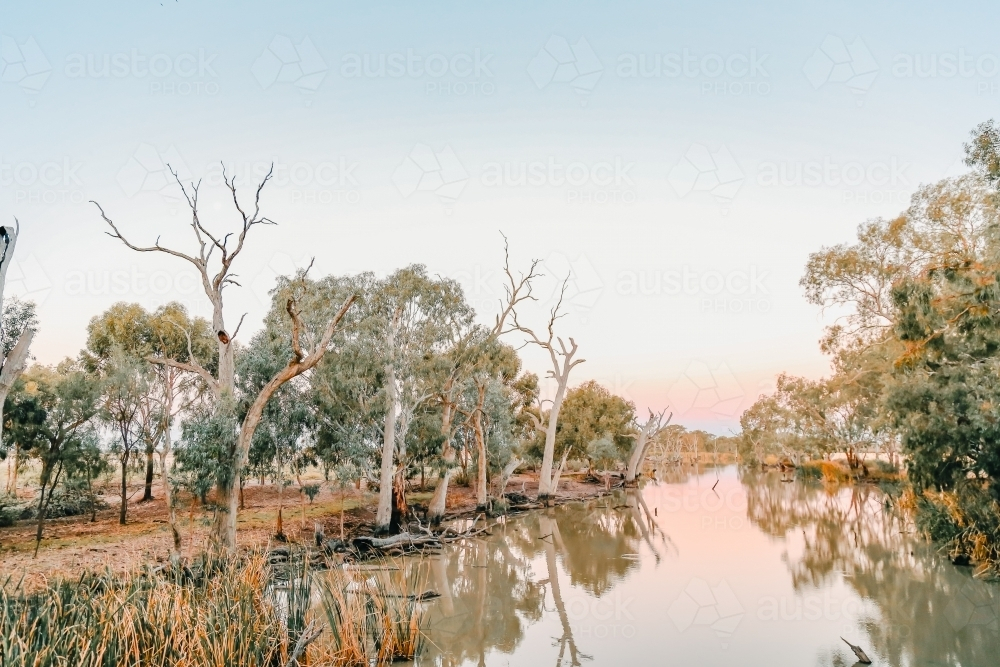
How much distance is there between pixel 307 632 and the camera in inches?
215

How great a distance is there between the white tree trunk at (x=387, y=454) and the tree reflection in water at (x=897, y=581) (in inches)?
415

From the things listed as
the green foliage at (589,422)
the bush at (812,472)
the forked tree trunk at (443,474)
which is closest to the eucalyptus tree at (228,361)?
the forked tree trunk at (443,474)

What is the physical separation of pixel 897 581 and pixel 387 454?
12664 millimetres

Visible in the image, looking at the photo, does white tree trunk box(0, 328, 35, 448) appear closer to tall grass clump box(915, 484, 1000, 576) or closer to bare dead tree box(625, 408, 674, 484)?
tall grass clump box(915, 484, 1000, 576)

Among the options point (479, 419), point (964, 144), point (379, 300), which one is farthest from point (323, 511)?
point (964, 144)

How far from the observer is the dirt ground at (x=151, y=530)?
11.3 m

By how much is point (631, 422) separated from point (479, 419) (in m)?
23.5

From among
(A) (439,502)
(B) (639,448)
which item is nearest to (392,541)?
(A) (439,502)

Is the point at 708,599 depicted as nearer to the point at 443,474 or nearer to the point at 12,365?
the point at 12,365

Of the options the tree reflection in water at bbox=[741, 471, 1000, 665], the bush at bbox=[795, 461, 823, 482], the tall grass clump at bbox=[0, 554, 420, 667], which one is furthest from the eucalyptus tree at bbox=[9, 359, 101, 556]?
the bush at bbox=[795, 461, 823, 482]

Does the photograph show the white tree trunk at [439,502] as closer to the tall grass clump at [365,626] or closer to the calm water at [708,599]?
the calm water at [708,599]

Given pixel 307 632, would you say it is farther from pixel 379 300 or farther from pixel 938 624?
pixel 379 300

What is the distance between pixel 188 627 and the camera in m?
4.79

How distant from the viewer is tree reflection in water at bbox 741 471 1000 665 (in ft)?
25.0
